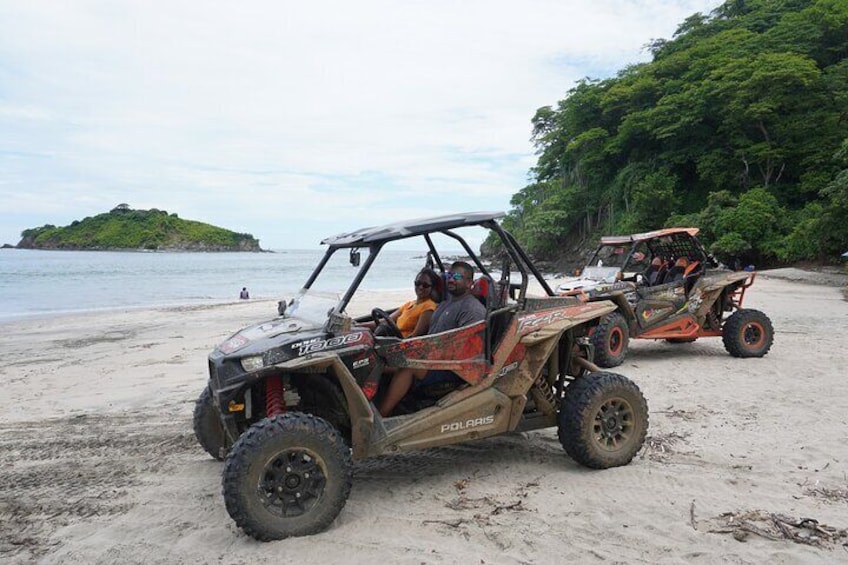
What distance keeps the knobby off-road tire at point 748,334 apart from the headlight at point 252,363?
8.35 metres

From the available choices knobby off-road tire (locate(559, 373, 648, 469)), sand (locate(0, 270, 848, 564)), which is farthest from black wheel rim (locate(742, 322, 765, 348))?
knobby off-road tire (locate(559, 373, 648, 469))

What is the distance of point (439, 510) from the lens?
436 cm

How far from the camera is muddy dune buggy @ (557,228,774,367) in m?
9.44

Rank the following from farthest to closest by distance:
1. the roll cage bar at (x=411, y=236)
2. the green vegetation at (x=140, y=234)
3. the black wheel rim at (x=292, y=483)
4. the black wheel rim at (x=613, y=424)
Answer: the green vegetation at (x=140, y=234)
the black wheel rim at (x=613, y=424)
the roll cage bar at (x=411, y=236)
the black wheel rim at (x=292, y=483)

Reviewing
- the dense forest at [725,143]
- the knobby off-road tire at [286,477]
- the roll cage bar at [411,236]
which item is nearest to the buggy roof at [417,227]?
the roll cage bar at [411,236]

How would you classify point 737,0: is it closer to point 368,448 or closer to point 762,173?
point 762,173

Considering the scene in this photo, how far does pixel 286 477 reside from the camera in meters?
3.95

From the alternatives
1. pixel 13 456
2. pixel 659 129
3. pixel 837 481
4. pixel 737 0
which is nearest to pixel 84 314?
pixel 13 456

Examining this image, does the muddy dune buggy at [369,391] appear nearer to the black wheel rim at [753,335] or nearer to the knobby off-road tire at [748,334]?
the knobby off-road tire at [748,334]

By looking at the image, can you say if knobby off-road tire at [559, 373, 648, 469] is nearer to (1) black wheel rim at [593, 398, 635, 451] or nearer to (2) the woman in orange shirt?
(1) black wheel rim at [593, 398, 635, 451]

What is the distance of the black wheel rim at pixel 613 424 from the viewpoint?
5.11m

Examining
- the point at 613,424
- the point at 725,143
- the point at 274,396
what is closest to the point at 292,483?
the point at 274,396

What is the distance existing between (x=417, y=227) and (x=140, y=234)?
446 feet

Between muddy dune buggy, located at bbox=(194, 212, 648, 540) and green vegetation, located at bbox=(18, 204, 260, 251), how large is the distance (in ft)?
436
